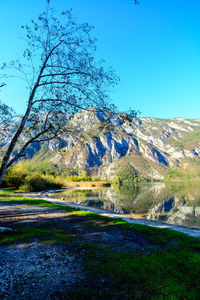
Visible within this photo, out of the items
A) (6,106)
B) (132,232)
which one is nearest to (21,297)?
(132,232)

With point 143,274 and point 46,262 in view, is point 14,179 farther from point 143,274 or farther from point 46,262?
point 143,274

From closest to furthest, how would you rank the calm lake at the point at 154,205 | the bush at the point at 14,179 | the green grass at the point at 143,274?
the green grass at the point at 143,274, the calm lake at the point at 154,205, the bush at the point at 14,179

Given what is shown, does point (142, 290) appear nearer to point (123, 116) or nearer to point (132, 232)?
point (132, 232)

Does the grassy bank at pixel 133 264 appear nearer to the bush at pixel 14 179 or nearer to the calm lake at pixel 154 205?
the calm lake at pixel 154 205

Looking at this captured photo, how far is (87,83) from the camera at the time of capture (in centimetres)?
917

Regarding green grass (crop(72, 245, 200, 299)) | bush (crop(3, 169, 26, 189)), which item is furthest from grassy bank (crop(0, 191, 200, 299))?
bush (crop(3, 169, 26, 189))

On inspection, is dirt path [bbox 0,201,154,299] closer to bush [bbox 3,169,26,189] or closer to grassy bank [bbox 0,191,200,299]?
grassy bank [bbox 0,191,200,299]

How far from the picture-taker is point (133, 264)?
19.2ft

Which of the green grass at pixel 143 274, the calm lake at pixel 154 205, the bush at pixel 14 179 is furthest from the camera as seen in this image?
the bush at pixel 14 179

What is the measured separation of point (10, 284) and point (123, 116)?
26.4 ft

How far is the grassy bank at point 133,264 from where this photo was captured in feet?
14.5

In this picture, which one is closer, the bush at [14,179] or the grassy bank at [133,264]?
the grassy bank at [133,264]

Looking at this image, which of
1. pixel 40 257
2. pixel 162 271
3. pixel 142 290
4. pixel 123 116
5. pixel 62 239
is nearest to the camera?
pixel 142 290

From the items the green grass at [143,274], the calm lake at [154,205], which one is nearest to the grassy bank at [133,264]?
the green grass at [143,274]
